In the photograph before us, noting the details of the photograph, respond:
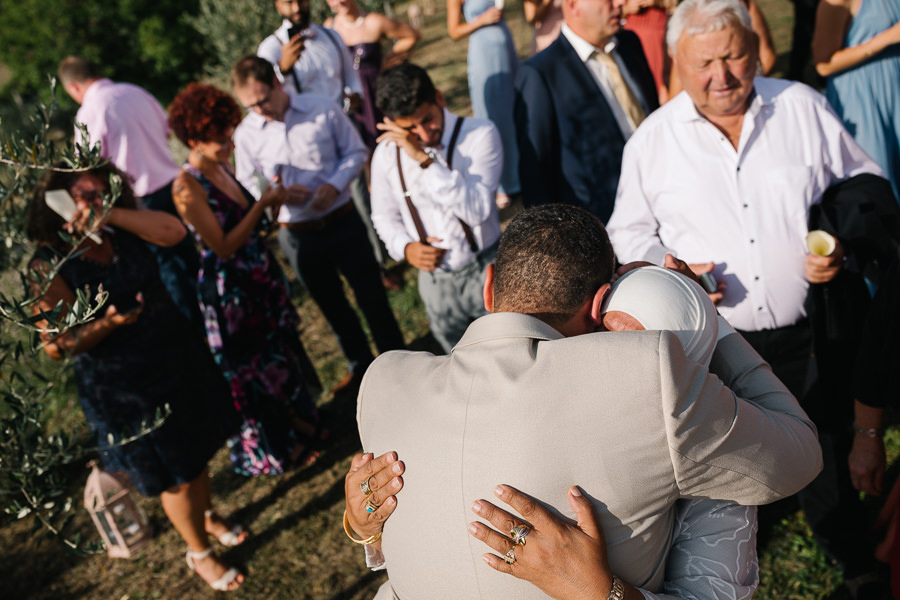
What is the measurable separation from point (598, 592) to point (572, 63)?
3070 mm

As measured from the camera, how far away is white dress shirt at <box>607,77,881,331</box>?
278 cm

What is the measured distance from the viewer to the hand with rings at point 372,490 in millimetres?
1598

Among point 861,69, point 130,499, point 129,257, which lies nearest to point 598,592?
point 129,257

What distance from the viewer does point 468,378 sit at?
1.52 meters

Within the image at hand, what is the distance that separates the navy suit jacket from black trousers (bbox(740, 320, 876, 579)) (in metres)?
1.32

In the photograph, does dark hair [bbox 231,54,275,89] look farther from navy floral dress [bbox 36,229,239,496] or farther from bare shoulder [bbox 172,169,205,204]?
navy floral dress [bbox 36,229,239,496]

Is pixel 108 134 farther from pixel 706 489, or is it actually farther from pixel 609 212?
pixel 706 489

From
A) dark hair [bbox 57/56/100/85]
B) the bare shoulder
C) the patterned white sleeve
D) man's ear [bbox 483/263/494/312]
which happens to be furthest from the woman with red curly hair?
the patterned white sleeve

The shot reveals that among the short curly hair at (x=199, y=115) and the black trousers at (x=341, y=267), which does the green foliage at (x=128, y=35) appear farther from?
the short curly hair at (x=199, y=115)

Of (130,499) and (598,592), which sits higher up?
(598,592)

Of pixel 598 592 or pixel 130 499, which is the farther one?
pixel 130 499

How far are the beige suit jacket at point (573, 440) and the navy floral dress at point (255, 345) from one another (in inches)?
110

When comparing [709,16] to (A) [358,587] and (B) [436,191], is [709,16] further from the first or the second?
(A) [358,587]

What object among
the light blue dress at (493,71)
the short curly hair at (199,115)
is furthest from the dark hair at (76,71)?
the light blue dress at (493,71)
